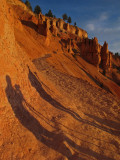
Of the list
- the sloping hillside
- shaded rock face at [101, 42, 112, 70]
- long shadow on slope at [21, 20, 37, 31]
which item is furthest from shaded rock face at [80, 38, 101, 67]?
the sloping hillside

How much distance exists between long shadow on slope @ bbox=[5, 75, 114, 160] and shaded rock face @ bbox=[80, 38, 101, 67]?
26.9 meters

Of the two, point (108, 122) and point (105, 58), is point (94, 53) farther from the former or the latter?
point (108, 122)

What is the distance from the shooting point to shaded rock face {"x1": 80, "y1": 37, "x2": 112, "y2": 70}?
93.0 feet

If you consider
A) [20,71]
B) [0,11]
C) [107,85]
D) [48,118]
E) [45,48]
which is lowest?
[107,85]

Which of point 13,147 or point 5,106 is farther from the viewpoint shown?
point 5,106

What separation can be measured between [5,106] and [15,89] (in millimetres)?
936

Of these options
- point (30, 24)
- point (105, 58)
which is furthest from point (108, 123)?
point (105, 58)

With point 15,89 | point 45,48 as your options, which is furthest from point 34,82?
point 45,48

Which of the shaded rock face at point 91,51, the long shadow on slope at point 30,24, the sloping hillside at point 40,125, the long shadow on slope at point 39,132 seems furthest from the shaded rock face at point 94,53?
the long shadow on slope at point 39,132

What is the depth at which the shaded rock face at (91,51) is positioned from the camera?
28.3 metres

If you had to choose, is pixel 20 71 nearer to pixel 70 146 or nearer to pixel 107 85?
pixel 70 146

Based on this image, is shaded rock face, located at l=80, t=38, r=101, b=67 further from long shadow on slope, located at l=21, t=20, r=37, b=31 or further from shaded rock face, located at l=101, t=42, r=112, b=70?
long shadow on slope, located at l=21, t=20, r=37, b=31

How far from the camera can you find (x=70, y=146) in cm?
382

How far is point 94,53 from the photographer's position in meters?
28.7
